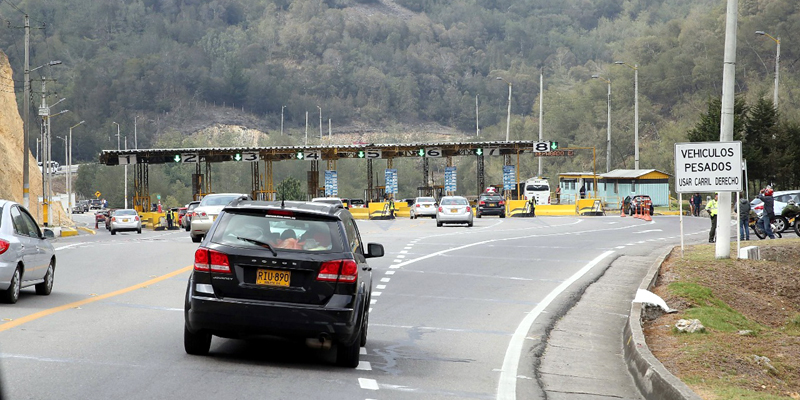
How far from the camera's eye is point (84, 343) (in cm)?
1093

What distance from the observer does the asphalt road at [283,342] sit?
8.92 m

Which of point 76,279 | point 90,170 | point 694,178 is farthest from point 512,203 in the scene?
point 90,170

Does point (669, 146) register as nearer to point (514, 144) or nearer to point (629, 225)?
point (514, 144)

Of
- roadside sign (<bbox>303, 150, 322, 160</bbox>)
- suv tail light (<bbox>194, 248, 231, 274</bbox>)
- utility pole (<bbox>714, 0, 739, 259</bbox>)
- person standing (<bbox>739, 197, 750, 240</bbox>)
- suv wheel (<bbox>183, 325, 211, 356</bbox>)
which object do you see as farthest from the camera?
roadside sign (<bbox>303, 150, 322, 160</bbox>)

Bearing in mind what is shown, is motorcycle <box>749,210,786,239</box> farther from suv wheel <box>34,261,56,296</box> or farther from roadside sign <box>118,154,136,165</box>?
roadside sign <box>118,154,136,165</box>

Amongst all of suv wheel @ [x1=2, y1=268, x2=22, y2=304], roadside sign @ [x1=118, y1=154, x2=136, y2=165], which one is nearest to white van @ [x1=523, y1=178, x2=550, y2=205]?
roadside sign @ [x1=118, y1=154, x2=136, y2=165]

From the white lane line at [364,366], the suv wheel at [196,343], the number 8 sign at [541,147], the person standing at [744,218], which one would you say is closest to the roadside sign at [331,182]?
the number 8 sign at [541,147]

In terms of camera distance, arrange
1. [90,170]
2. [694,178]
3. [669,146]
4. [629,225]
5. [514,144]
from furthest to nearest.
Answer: [90,170], [669,146], [514,144], [629,225], [694,178]

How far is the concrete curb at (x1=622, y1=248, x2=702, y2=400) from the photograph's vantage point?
28.9 ft

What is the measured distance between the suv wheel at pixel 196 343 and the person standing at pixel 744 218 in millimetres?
23761

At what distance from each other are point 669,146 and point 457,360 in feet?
323

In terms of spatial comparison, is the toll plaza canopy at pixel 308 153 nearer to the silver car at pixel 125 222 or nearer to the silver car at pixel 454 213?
the silver car at pixel 125 222

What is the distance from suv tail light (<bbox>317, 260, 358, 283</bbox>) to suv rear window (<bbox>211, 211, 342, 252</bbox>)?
16 centimetres

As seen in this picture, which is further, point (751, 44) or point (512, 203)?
point (751, 44)
